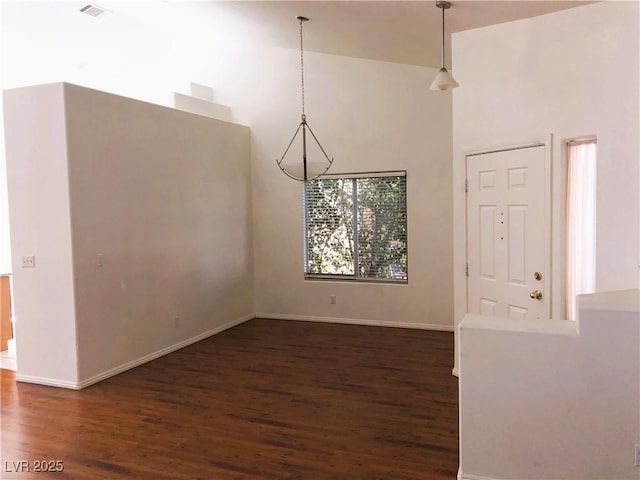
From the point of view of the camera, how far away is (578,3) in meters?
3.49

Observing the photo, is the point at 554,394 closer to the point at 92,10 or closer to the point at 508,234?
the point at 508,234

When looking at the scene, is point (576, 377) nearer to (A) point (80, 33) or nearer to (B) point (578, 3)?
(B) point (578, 3)

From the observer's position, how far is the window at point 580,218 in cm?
356

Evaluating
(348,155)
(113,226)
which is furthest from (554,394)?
(348,155)

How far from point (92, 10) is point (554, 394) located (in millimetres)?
6046

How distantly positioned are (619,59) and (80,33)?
19.4 feet

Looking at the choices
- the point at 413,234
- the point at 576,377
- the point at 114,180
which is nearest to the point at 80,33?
the point at 114,180

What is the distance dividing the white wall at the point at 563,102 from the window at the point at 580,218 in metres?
0.07

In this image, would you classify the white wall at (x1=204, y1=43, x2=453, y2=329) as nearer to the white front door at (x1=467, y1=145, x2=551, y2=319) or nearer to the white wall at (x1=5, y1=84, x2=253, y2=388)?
the white wall at (x1=5, y1=84, x2=253, y2=388)

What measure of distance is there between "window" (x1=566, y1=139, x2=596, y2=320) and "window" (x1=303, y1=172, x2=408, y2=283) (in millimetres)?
3000

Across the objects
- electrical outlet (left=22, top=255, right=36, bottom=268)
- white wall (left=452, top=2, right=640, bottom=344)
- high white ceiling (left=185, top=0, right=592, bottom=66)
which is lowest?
electrical outlet (left=22, top=255, right=36, bottom=268)

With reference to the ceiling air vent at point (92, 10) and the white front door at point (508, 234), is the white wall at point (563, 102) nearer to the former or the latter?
the white front door at point (508, 234)

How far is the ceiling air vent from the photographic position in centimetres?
582

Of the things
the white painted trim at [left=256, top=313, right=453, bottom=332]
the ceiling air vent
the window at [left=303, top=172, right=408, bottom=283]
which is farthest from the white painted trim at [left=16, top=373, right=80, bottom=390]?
the ceiling air vent
